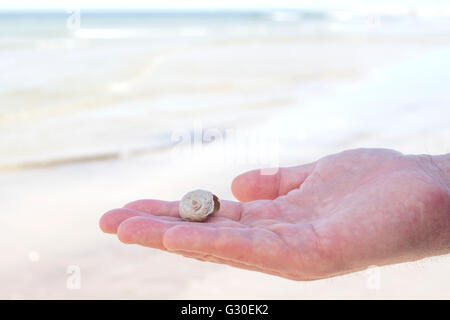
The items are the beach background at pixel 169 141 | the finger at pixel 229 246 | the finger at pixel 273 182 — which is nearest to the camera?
the finger at pixel 229 246

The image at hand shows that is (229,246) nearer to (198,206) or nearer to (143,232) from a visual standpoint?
(143,232)

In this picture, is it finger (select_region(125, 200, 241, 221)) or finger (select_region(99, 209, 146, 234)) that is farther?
finger (select_region(125, 200, 241, 221))

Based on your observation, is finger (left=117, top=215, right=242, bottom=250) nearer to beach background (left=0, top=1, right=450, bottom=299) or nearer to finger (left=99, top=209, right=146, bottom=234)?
finger (left=99, top=209, right=146, bottom=234)

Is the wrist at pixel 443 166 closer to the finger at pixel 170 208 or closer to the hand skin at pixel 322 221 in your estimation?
the hand skin at pixel 322 221

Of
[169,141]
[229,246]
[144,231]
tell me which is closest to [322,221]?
[229,246]

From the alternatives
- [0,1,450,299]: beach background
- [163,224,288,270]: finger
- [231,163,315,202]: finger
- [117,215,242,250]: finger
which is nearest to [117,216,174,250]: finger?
[117,215,242,250]: finger

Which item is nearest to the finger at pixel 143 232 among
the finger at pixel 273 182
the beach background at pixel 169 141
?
the finger at pixel 273 182

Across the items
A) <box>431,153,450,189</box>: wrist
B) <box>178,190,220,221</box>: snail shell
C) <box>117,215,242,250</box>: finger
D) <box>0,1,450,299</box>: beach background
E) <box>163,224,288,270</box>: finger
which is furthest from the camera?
<box>0,1,450,299</box>: beach background
